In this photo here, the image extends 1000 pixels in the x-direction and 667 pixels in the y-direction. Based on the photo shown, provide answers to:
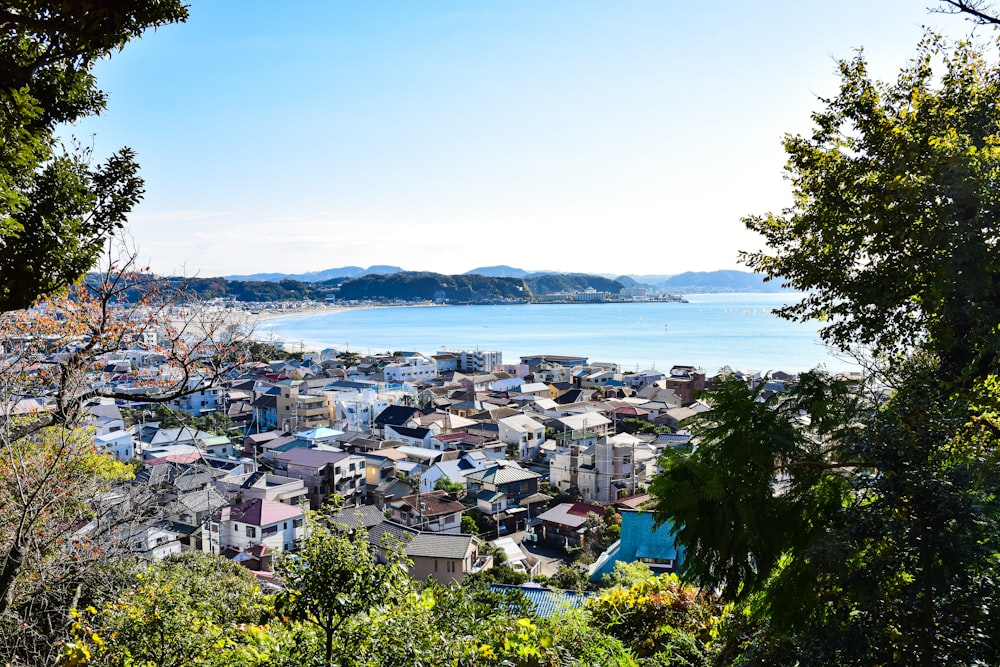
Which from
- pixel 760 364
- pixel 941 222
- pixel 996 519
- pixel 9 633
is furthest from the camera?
pixel 760 364

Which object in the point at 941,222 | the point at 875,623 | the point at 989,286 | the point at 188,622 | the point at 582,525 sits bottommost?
the point at 582,525

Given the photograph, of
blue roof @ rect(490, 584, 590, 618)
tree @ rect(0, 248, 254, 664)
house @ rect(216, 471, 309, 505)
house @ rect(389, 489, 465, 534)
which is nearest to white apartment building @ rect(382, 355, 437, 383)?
house @ rect(216, 471, 309, 505)

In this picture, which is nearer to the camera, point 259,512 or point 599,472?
point 259,512

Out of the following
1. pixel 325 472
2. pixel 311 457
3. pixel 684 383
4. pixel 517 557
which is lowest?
pixel 517 557

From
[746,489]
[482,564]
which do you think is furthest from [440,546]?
[746,489]

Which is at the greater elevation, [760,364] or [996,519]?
[996,519]

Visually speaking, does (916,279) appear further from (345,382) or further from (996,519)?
(345,382)

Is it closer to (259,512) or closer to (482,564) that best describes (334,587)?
(482,564)

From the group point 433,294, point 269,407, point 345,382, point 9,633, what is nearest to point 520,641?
point 9,633
